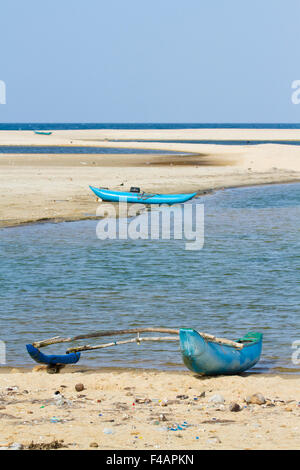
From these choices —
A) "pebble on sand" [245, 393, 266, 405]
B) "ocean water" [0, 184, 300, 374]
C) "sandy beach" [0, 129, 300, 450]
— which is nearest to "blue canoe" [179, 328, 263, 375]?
"sandy beach" [0, 129, 300, 450]

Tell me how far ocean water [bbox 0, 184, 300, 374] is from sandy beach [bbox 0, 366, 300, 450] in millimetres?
883

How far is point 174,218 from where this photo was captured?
2553cm

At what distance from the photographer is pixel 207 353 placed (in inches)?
372

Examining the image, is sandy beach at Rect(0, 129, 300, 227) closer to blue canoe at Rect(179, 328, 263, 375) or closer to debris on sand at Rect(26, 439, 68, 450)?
blue canoe at Rect(179, 328, 263, 375)

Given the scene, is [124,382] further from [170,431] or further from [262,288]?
[262,288]

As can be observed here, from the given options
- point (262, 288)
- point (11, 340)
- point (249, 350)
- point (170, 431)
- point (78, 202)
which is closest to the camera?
point (170, 431)

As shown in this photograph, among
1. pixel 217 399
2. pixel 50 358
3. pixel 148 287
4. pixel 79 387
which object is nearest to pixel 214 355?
pixel 217 399

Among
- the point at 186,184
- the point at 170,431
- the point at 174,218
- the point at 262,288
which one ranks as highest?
the point at 186,184

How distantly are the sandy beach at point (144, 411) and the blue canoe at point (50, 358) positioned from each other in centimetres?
18

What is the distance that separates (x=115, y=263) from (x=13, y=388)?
8740 mm

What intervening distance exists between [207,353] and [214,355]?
155mm

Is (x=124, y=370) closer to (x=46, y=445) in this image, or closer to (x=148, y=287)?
(x=46, y=445)

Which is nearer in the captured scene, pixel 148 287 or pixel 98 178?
pixel 148 287

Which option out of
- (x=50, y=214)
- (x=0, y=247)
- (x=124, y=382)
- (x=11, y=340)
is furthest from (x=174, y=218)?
(x=124, y=382)
